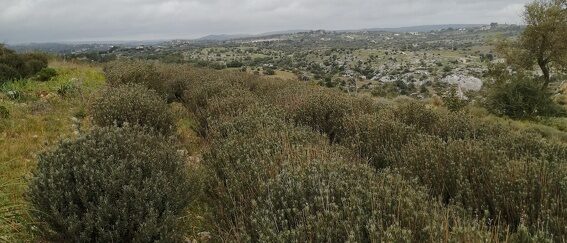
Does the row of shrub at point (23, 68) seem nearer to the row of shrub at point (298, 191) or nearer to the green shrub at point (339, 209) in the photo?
the row of shrub at point (298, 191)

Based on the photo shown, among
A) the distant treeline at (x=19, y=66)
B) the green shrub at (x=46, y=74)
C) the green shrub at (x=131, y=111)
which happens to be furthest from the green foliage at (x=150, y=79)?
the distant treeline at (x=19, y=66)

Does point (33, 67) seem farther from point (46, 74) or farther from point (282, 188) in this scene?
point (282, 188)

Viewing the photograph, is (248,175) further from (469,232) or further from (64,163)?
(469,232)

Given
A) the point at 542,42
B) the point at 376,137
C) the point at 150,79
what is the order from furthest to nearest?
the point at 542,42 → the point at 150,79 → the point at 376,137

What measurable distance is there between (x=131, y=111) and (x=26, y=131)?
2.69m

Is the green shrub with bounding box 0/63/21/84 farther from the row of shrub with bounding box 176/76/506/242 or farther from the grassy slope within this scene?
the row of shrub with bounding box 176/76/506/242

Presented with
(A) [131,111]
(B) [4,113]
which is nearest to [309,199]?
(A) [131,111]

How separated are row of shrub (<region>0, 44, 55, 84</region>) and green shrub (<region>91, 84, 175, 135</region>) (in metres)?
9.87

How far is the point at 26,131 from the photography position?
822 centimetres

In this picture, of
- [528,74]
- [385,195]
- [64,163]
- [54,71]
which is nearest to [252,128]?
[64,163]

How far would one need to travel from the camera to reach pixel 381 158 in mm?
5750

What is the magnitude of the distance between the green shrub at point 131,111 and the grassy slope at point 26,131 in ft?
2.60

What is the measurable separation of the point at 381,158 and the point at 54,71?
15.5 meters

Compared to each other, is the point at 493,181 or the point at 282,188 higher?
the point at 282,188
